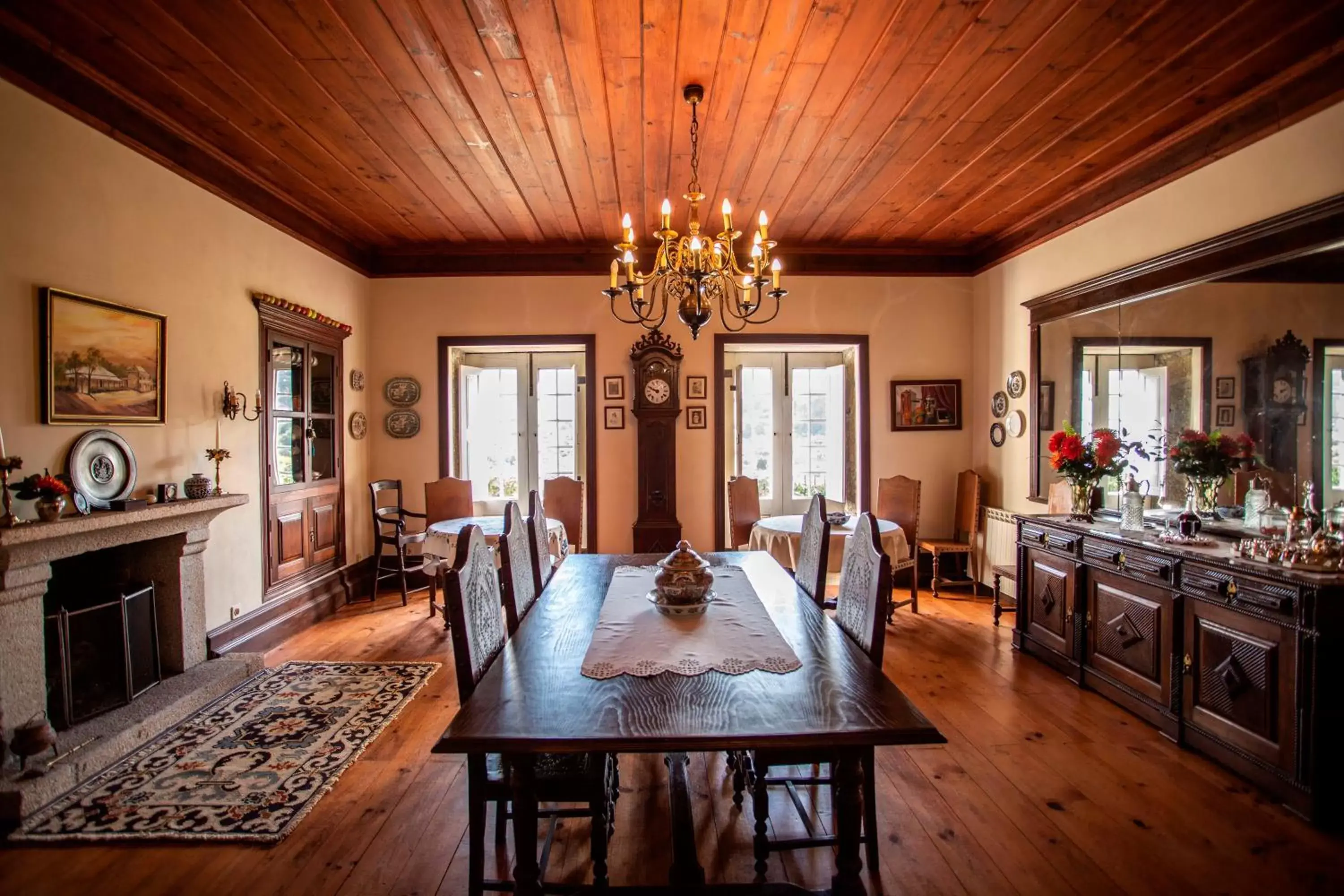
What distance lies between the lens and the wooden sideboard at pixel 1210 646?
6.84 ft

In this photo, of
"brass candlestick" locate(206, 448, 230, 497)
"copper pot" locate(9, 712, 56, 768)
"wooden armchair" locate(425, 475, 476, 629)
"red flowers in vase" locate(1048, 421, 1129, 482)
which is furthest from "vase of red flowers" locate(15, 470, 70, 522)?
"red flowers in vase" locate(1048, 421, 1129, 482)

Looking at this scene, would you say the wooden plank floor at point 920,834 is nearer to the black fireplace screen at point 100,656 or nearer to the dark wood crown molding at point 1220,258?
the black fireplace screen at point 100,656

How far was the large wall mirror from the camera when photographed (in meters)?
2.49

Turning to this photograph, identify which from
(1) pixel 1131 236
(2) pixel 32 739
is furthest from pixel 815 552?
(2) pixel 32 739

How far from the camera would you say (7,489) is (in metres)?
2.20

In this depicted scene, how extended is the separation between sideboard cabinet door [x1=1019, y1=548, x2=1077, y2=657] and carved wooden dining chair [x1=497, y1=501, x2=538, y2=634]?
2.79m

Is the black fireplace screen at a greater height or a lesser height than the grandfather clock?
lesser

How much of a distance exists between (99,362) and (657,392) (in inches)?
132

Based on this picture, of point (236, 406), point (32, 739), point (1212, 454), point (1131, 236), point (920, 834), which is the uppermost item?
point (1131, 236)

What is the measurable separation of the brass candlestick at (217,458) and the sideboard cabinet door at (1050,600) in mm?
4502

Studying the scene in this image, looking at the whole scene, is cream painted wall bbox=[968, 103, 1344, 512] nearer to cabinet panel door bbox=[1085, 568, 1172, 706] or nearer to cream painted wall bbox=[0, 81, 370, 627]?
cabinet panel door bbox=[1085, 568, 1172, 706]

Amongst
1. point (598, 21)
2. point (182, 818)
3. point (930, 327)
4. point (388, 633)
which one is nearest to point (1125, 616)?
point (930, 327)

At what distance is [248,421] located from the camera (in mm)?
3715

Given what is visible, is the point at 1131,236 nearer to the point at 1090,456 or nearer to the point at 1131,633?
the point at 1090,456
